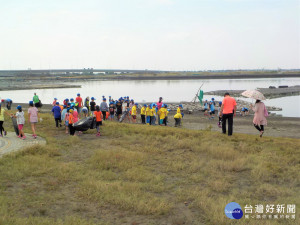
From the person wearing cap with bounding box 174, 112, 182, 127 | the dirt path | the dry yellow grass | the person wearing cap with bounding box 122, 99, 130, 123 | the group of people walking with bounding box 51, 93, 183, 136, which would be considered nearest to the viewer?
the dry yellow grass

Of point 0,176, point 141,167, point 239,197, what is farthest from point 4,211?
point 239,197

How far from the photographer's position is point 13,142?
11.4 metres

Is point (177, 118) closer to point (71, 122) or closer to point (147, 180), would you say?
point (71, 122)

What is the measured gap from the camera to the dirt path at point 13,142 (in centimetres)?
1020

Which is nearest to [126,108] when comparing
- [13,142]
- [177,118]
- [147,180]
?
[177,118]

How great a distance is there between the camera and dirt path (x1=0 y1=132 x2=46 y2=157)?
10.2 m

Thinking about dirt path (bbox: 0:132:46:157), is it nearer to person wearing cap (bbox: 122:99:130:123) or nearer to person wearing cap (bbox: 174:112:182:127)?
person wearing cap (bbox: 122:99:130:123)

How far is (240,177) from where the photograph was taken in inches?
303

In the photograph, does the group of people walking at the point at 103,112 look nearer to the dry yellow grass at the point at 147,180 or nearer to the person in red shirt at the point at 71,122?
the person in red shirt at the point at 71,122

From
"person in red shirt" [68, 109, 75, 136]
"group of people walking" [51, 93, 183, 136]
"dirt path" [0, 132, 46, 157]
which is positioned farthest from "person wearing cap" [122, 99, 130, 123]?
"dirt path" [0, 132, 46, 157]

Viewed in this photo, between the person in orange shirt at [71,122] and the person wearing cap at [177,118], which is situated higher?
the person in orange shirt at [71,122]

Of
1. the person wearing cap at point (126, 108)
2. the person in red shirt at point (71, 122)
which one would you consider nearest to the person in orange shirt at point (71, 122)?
the person in red shirt at point (71, 122)

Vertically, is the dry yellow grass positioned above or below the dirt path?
below

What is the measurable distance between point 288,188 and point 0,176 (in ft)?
24.4
